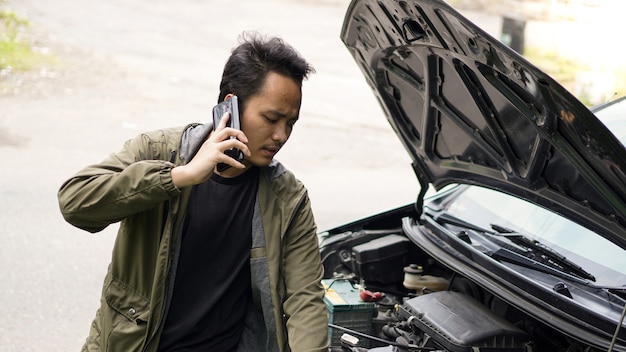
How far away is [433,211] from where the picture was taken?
3.71m

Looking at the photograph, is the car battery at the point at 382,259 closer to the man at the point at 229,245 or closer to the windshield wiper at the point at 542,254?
the windshield wiper at the point at 542,254

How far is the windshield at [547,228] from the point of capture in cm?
288

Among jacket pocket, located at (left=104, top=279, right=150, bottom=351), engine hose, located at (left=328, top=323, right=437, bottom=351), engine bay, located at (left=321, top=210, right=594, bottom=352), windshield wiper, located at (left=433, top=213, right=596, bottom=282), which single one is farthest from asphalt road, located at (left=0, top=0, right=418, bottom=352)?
windshield wiper, located at (left=433, top=213, right=596, bottom=282)

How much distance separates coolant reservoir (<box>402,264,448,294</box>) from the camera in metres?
3.54

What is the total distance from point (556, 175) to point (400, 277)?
4.16 ft

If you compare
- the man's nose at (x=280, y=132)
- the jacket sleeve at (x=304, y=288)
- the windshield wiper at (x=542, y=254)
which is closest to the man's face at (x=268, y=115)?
the man's nose at (x=280, y=132)

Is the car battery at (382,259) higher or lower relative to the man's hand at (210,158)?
lower

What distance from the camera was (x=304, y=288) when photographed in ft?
8.45

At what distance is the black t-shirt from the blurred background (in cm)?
235

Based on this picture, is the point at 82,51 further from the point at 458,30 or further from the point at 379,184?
the point at 458,30

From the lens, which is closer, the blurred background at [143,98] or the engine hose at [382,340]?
the engine hose at [382,340]

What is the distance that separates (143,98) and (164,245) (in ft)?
26.6

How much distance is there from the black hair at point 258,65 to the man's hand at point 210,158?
192 mm

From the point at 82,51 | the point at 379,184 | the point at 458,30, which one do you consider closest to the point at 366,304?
the point at 458,30
